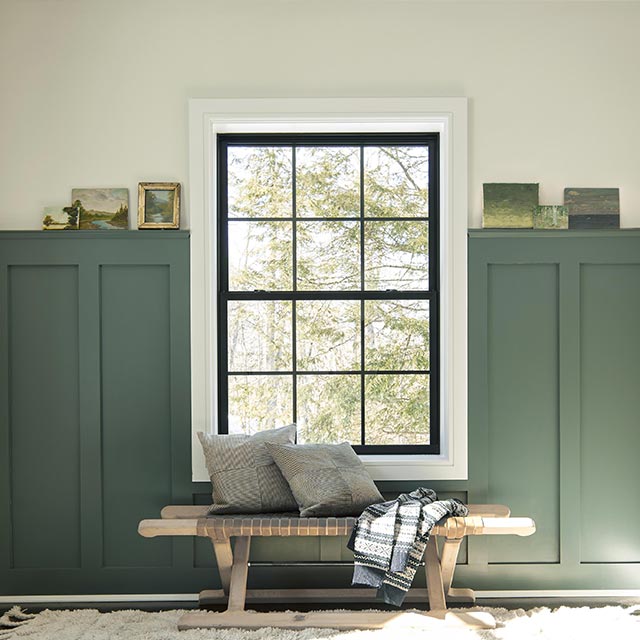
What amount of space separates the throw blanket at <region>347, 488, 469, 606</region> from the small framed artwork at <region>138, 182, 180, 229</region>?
1.73m

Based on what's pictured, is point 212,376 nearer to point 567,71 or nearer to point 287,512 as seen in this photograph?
point 287,512

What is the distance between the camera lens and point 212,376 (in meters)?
3.95

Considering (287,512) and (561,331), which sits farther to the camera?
(561,331)

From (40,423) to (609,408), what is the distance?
9.46 feet

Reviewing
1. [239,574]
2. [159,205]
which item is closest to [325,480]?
[239,574]

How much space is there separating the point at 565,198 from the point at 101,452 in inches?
105

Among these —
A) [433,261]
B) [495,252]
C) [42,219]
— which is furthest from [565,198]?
[42,219]

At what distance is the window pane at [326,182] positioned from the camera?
4152 millimetres

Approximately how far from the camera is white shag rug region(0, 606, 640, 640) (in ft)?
11.0

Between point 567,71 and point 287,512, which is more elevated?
point 567,71

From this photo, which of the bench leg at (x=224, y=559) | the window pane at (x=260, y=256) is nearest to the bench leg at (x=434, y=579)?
the bench leg at (x=224, y=559)

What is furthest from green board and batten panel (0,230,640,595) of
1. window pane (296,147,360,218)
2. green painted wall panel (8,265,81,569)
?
window pane (296,147,360,218)

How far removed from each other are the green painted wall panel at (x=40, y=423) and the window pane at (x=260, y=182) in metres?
0.92

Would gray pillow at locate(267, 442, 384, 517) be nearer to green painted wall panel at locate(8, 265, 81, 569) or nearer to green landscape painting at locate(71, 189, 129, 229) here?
green painted wall panel at locate(8, 265, 81, 569)
